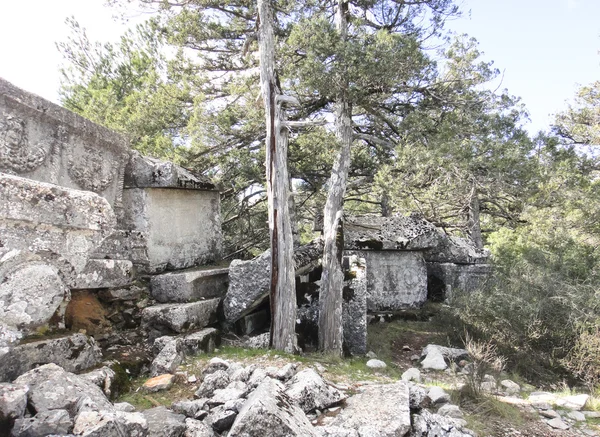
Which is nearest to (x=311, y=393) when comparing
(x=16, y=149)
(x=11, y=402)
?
(x=11, y=402)

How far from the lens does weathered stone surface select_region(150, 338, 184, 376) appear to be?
11.9 ft

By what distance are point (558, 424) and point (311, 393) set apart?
95.8 inches

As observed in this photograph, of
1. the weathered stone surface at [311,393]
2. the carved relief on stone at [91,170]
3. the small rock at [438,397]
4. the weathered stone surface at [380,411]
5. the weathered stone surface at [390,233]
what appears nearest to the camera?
the weathered stone surface at [380,411]

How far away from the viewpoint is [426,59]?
21.2ft

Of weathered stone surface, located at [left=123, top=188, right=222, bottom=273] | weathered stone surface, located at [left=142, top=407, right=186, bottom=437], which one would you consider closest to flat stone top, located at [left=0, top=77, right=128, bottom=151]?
weathered stone surface, located at [left=123, top=188, right=222, bottom=273]

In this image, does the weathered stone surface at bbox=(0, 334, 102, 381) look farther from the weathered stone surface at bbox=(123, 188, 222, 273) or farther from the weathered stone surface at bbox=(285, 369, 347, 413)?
the weathered stone surface at bbox=(123, 188, 222, 273)

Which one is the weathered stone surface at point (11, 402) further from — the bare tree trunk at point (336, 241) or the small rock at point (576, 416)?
the small rock at point (576, 416)

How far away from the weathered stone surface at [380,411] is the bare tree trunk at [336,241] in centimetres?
269

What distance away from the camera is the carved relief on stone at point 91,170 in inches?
161

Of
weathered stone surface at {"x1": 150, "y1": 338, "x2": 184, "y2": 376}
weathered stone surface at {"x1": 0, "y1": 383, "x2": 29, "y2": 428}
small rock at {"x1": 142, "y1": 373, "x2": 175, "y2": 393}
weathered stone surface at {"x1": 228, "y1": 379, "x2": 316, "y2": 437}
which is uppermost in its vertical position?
weathered stone surface at {"x1": 0, "y1": 383, "x2": 29, "y2": 428}

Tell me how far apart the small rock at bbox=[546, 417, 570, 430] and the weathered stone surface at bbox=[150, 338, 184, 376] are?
3469 mm

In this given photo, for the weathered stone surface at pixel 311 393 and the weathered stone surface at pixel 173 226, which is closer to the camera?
the weathered stone surface at pixel 311 393

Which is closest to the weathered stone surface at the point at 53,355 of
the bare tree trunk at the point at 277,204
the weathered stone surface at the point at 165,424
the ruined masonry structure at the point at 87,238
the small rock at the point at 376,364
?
the ruined masonry structure at the point at 87,238

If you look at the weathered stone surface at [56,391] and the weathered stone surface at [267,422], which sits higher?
the weathered stone surface at [56,391]
